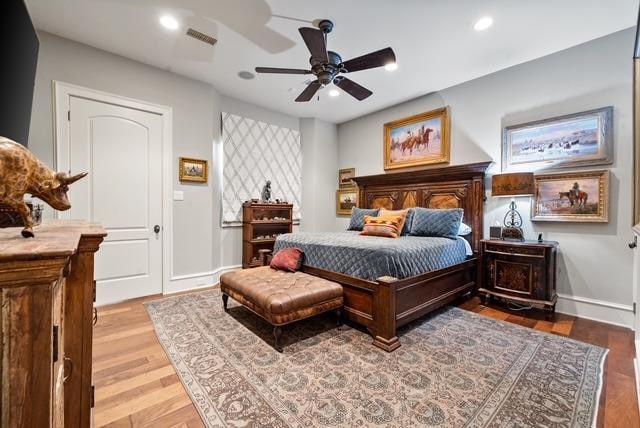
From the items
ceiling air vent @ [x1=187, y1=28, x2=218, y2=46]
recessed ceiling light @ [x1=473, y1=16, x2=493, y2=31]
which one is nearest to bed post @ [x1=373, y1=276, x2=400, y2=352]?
recessed ceiling light @ [x1=473, y1=16, x2=493, y2=31]

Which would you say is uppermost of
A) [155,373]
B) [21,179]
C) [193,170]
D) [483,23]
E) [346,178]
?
[483,23]

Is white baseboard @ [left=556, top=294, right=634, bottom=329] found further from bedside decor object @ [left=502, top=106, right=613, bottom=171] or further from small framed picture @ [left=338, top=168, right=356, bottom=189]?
small framed picture @ [left=338, top=168, right=356, bottom=189]

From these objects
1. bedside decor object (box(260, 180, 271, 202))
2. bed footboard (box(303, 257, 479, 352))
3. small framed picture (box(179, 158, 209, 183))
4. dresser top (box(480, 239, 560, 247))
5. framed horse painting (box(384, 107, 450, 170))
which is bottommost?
bed footboard (box(303, 257, 479, 352))

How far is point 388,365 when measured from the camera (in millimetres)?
1944

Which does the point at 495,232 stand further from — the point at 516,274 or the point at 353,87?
the point at 353,87

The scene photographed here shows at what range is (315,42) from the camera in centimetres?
220

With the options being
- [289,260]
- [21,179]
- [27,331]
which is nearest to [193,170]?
[289,260]

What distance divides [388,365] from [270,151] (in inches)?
156

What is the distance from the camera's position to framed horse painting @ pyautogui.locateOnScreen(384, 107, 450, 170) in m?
4.06

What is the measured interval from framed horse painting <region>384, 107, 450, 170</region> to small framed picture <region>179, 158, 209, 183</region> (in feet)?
9.92

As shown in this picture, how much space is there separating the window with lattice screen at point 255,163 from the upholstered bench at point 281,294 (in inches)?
77.8

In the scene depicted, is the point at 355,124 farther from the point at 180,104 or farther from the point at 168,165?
the point at 168,165

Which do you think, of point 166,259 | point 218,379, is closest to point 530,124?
point 218,379

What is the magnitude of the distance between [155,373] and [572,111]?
4.68 meters
